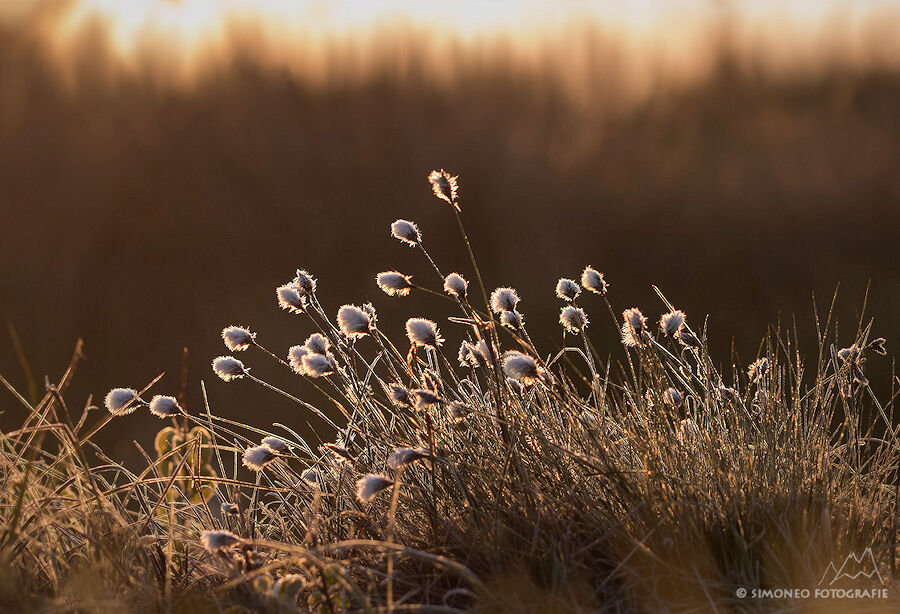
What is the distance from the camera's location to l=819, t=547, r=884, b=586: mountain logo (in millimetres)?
1822

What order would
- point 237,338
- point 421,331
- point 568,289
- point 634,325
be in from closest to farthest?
point 421,331 < point 634,325 < point 237,338 < point 568,289

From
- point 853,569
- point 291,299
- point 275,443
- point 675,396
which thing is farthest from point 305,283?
point 853,569

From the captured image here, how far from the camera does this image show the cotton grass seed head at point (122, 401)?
6.97ft

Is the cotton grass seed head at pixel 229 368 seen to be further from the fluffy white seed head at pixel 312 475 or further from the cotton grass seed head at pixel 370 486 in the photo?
the cotton grass seed head at pixel 370 486

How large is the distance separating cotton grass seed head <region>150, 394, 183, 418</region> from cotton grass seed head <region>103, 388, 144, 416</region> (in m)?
0.07

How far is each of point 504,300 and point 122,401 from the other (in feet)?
3.37

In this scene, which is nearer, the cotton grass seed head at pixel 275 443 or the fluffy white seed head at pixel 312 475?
the cotton grass seed head at pixel 275 443

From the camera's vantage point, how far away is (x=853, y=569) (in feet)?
6.08

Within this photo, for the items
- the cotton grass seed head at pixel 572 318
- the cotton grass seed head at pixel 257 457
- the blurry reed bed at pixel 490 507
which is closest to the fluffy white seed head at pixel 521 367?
the blurry reed bed at pixel 490 507

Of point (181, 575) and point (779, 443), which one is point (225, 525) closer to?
point (181, 575)

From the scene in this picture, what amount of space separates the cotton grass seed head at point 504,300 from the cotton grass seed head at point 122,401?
3.11 ft

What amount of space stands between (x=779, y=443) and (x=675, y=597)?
752 millimetres

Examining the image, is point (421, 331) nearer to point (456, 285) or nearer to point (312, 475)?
point (456, 285)

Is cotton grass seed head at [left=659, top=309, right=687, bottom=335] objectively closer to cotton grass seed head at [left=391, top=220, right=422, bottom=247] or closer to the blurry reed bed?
the blurry reed bed
